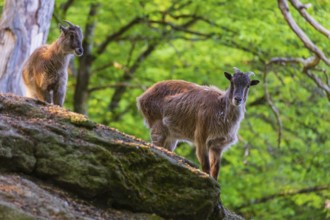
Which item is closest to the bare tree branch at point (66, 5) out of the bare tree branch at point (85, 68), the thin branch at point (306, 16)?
the bare tree branch at point (85, 68)

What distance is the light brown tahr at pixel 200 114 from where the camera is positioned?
9.31m

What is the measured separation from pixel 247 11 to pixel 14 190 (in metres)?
12.9

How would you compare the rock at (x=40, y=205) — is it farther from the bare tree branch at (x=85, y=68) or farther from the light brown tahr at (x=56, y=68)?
the bare tree branch at (x=85, y=68)

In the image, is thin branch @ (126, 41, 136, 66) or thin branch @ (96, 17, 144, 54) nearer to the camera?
thin branch @ (96, 17, 144, 54)

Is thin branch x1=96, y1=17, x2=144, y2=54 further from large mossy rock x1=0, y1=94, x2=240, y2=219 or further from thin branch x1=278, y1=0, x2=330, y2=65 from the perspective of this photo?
large mossy rock x1=0, y1=94, x2=240, y2=219

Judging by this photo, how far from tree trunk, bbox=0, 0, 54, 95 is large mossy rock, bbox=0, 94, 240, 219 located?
467 cm

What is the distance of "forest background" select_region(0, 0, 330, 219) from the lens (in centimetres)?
1827

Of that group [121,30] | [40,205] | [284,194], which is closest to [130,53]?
[121,30]

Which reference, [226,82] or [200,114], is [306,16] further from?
[226,82]

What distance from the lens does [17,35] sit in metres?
12.1

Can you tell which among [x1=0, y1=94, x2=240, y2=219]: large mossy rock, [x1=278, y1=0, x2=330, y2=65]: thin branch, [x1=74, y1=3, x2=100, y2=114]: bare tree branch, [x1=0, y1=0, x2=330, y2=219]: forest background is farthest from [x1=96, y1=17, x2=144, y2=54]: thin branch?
[x1=0, y1=94, x2=240, y2=219]: large mossy rock

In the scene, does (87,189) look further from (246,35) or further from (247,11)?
(247,11)

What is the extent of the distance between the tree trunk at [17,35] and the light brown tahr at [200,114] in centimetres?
277

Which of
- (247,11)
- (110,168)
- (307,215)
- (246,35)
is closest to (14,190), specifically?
(110,168)
